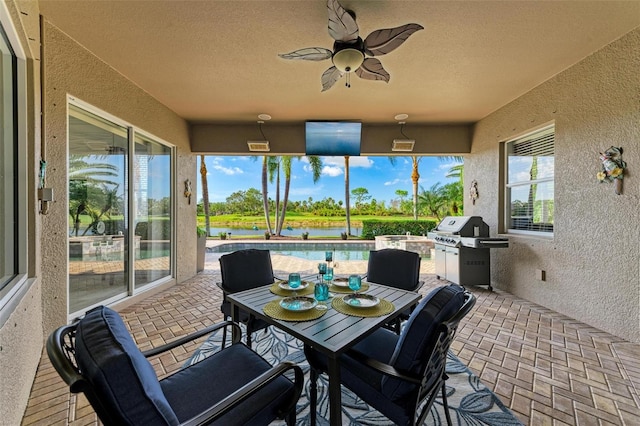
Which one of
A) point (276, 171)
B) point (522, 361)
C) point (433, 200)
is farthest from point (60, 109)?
point (433, 200)

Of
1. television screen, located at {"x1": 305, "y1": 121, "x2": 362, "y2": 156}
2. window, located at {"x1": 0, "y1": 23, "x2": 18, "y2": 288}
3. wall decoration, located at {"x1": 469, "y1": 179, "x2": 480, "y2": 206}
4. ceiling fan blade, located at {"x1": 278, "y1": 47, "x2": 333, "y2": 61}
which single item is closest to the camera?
window, located at {"x1": 0, "y1": 23, "x2": 18, "y2": 288}

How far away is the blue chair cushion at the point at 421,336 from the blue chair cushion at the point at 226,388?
1.73ft

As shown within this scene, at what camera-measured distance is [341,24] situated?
6.13 ft

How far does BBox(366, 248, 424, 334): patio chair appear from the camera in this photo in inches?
98.3

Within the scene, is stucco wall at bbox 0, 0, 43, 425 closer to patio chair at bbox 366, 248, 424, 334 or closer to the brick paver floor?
the brick paver floor

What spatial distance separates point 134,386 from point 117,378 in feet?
0.18

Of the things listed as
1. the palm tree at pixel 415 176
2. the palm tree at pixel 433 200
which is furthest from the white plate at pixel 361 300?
the palm tree at pixel 433 200

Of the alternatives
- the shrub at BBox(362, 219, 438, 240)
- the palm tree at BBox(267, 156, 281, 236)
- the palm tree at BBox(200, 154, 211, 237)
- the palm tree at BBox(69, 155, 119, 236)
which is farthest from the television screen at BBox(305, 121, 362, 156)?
the palm tree at BBox(200, 154, 211, 237)

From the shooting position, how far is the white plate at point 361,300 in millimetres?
1748

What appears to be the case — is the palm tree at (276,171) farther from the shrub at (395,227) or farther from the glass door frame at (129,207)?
the glass door frame at (129,207)

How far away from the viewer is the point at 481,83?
3344mm

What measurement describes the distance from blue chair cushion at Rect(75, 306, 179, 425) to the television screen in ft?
13.9

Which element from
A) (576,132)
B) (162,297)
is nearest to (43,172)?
(162,297)

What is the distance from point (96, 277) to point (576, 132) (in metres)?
5.87
